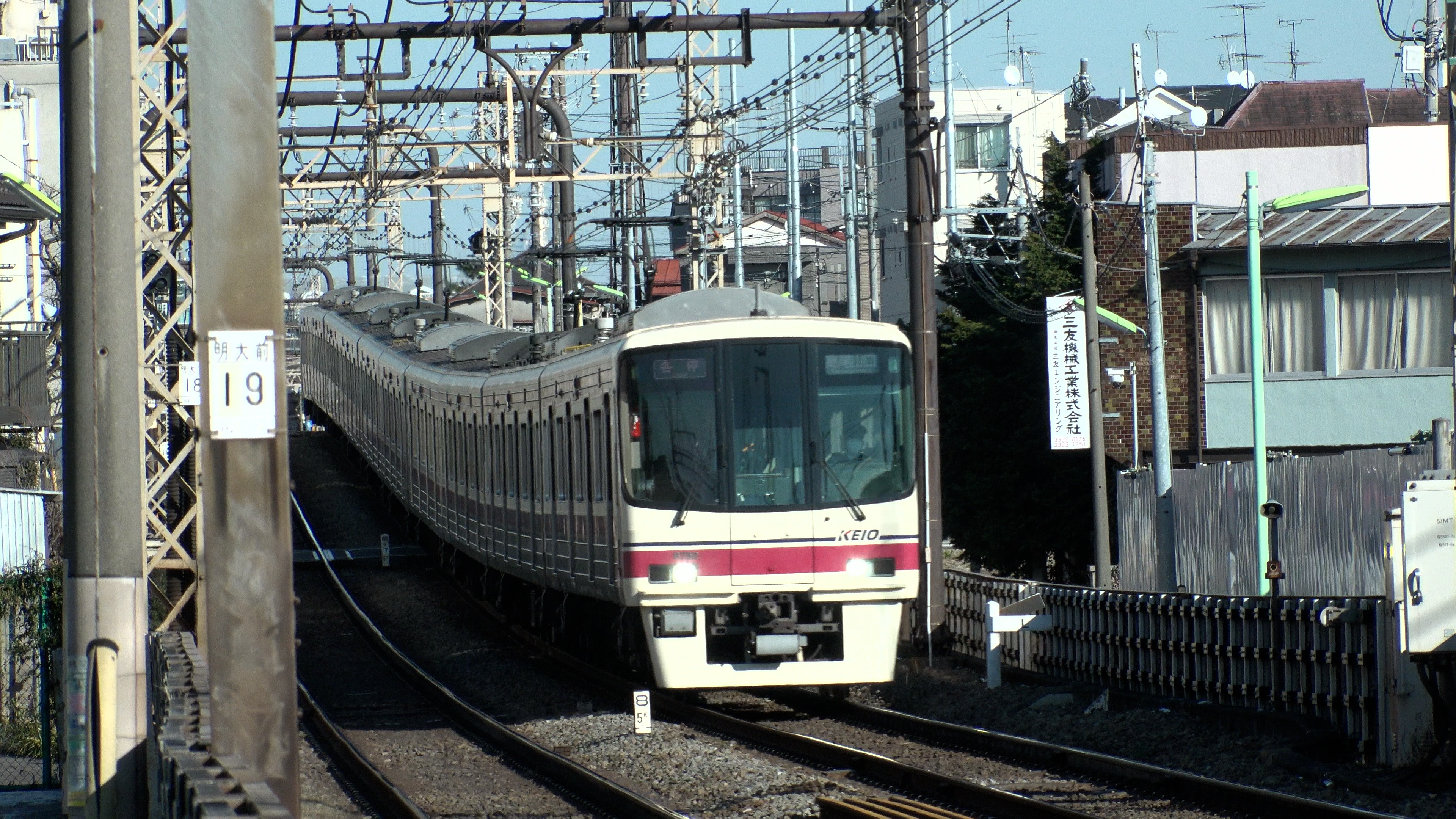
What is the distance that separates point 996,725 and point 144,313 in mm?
6165

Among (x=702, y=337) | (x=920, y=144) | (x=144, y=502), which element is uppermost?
(x=920, y=144)

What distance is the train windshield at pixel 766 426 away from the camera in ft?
39.1

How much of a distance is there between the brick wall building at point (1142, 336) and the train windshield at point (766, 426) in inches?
524

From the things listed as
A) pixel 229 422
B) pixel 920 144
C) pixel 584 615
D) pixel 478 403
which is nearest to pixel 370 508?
pixel 478 403

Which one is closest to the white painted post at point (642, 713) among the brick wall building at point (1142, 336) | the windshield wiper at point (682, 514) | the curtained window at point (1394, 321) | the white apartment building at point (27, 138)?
the windshield wiper at point (682, 514)

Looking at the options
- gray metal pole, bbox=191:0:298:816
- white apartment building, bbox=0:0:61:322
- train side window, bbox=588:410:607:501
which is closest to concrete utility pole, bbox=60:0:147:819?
gray metal pole, bbox=191:0:298:816

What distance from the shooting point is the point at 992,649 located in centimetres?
1412

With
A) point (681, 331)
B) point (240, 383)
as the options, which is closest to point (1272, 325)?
point (681, 331)

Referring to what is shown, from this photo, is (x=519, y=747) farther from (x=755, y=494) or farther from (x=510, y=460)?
(x=510, y=460)

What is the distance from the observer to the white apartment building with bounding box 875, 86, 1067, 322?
50.9 metres

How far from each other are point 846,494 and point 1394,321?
50.3ft

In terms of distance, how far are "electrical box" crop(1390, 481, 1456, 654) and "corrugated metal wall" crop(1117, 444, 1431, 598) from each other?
9.22 feet

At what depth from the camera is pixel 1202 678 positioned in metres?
12.0

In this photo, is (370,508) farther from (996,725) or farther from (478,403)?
(996,725)
